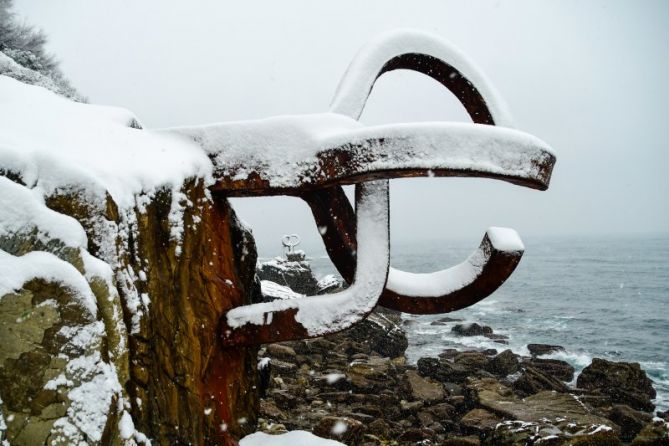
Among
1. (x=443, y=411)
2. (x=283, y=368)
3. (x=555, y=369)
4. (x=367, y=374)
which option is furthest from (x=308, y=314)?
(x=555, y=369)

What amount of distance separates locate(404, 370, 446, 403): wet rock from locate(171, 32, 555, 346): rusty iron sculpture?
260 inches

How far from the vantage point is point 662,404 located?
10.5 meters

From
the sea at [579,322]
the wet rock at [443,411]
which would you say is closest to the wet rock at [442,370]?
the sea at [579,322]

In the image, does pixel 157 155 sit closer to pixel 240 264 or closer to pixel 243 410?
pixel 240 264

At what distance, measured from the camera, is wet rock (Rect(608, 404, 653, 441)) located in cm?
836

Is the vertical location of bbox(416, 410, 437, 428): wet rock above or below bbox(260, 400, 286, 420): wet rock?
below

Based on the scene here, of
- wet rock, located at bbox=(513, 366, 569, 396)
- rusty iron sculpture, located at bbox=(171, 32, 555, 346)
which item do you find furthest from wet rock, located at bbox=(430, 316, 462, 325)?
rusty iron sculpture, located at bbox=(171, 32, 555, 346)

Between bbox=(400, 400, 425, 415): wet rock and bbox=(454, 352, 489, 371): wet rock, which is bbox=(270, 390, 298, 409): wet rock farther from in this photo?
bbox=(454, 352, 489, 371): wet rock

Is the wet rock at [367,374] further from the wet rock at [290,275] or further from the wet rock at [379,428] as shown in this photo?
the wet rock at [290,275]

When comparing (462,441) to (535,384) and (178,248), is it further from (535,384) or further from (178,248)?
(178,248)

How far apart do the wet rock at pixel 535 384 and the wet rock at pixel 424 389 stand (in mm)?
2197

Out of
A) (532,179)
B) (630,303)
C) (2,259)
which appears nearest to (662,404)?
(532,179)

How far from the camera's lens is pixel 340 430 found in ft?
19.2

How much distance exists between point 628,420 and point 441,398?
3.68m
